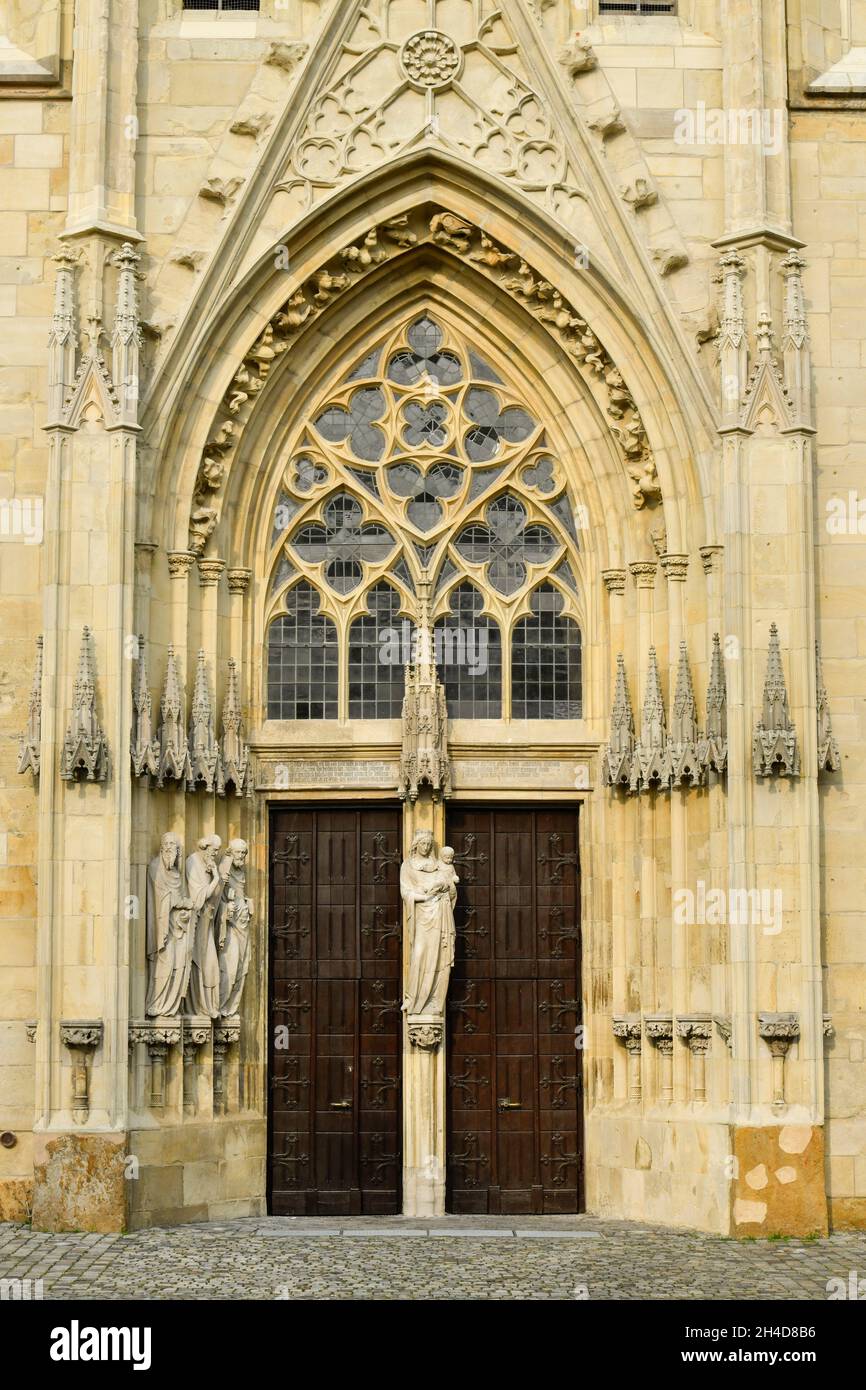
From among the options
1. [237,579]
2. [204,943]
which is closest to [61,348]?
[237,579]

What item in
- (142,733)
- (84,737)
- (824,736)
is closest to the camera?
(84,737)

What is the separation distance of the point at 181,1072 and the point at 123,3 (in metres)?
8.98

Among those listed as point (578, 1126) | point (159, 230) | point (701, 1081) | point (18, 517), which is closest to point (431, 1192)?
point (578, 1126)

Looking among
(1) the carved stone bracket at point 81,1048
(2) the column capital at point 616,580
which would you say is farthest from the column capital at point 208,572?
(1) the carved stone bracket at point 81,1048

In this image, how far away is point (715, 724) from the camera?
17766mm

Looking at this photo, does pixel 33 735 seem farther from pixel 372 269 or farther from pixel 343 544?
pixel 372 269

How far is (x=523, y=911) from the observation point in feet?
62.2

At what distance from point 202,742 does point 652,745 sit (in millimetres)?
3796

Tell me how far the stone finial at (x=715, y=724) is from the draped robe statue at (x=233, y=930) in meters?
3.98

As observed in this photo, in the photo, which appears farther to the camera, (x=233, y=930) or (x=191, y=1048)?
(x=233, y=930)

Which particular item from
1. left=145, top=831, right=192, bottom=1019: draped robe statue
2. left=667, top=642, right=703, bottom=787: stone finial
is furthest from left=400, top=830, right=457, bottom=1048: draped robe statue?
left=667, top=642, right=703, bottom=787: stone finial

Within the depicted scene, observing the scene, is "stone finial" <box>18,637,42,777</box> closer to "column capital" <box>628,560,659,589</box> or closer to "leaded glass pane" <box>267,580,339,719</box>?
"leaded glass pane" <box>267,580,339,719</box>

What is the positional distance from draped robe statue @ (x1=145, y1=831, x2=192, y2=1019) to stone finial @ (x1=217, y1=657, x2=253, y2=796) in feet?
3.13

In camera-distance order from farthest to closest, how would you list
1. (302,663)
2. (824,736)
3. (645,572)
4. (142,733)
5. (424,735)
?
(302,663), (645,572), (424,735), (824,736), (142,733)
